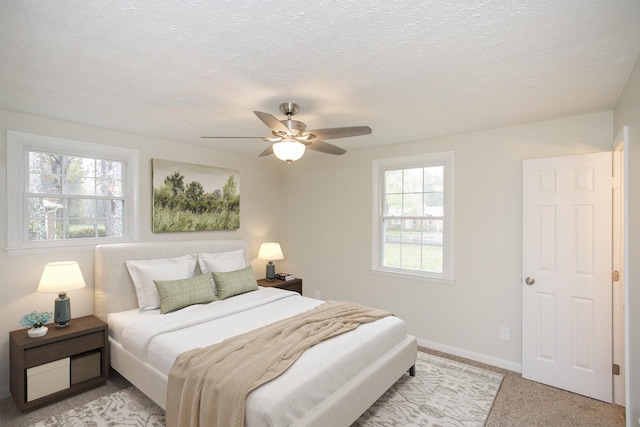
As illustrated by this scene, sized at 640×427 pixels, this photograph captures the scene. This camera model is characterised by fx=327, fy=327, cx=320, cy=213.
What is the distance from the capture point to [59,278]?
9.08ft

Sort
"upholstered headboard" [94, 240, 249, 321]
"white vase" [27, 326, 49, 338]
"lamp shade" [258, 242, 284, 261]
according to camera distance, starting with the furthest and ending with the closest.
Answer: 1. "lamp shade" [258, 242, 284, 261]
2. "upholstered headboard" [94, 240, 249, 321]
3. "white vase" [27, 326, 49, 338]

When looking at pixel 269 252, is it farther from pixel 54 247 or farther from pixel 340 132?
pixel 340 132

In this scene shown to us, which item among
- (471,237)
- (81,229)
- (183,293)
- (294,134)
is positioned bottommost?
(183,293)

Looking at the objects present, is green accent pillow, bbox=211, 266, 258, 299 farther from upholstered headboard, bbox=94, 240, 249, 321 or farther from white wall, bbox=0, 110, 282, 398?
white wall, bbox=0, 110, 282, 398

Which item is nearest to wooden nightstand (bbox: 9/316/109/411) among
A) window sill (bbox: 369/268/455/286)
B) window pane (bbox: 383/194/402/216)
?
window sill (bbox: 369/268/455/286)

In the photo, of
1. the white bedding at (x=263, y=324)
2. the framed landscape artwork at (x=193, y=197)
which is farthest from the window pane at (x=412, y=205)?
the framed landscape artwork at (x=193, y=197)

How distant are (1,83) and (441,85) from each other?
3048 millimetres

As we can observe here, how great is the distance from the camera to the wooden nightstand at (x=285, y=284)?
445 cm

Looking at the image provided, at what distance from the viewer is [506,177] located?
11.0ft

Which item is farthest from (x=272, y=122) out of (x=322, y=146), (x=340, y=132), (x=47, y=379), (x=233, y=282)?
(x=47, y=379)

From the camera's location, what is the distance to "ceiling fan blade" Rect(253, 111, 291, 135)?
217cm

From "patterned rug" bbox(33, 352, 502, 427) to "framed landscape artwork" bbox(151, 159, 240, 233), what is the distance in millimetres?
1837

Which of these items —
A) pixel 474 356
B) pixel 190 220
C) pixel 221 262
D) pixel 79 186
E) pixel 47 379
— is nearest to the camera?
pixel 47 379

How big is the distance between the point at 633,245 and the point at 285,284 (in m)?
3.59
